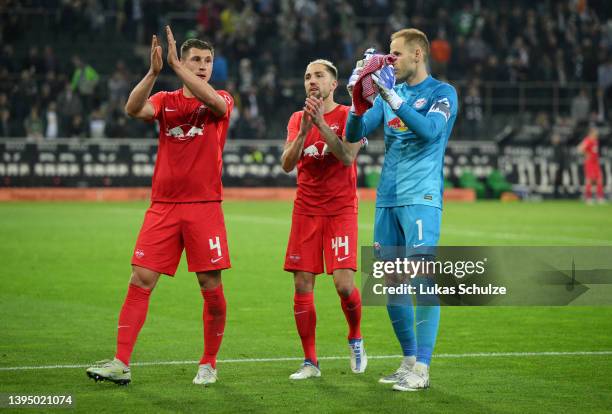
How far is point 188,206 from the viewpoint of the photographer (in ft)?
27.8

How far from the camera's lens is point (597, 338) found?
10.5m

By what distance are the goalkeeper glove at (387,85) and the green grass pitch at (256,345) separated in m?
1.99

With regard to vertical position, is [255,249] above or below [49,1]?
below

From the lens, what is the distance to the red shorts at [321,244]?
28.8ft

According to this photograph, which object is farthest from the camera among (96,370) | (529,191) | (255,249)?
(529,191)

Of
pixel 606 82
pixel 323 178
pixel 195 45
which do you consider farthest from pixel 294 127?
pixel 606 82

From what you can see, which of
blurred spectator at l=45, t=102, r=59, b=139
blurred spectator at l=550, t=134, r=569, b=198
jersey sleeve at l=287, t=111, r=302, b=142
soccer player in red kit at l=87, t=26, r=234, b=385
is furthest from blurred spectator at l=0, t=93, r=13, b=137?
soccer player in red kit at l=87, t=26, r=234, b=385

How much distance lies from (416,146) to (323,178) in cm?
97

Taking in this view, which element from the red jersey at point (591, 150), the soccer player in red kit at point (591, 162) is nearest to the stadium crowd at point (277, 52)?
the soccer player in red kit at point (591, 162)

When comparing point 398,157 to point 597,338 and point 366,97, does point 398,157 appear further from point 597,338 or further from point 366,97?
point 597,338

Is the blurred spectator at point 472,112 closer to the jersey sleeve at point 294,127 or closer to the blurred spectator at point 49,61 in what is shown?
the blurred spectator at point 49,61

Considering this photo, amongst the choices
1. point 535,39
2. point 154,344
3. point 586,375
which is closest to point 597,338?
point 586,375

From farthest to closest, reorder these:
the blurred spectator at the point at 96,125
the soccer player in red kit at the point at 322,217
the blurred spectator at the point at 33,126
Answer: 1. the blurred spectator at the point at 96,125
2. the blurred spectator at the point at 33,126
3. the soccer player in red kit at the point at 322,217

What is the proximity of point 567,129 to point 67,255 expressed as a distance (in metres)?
21.9
